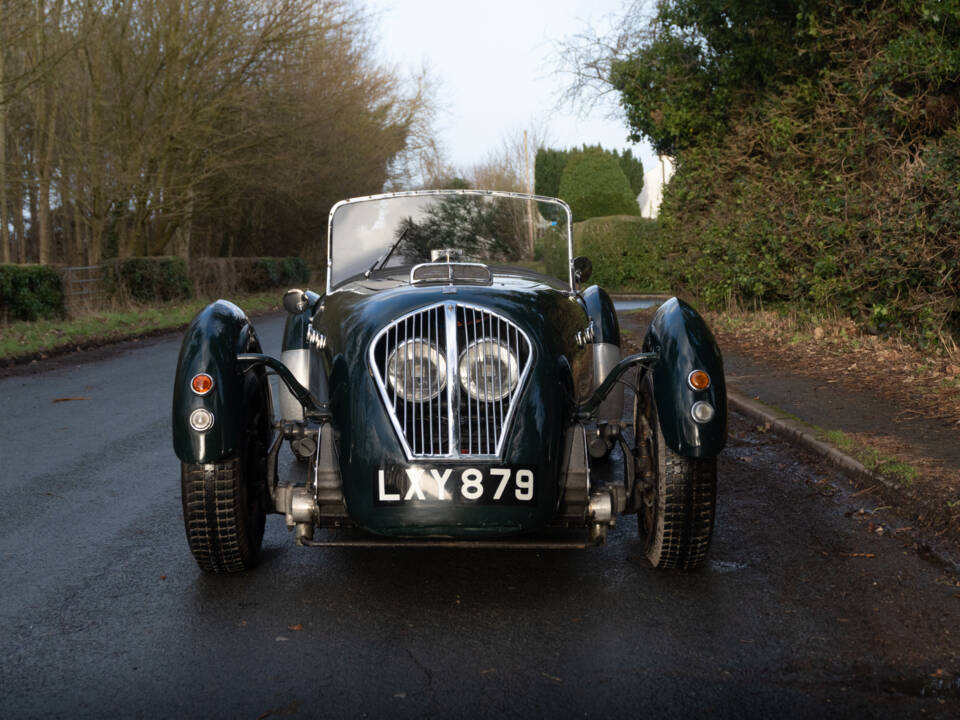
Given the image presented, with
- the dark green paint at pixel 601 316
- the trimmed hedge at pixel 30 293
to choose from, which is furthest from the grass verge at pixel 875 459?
the trimmed hedge at pixel 30 293

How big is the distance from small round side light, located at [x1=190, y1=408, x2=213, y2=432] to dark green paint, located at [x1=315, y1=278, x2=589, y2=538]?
1.71 ft

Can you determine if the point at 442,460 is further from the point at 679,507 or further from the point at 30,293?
the point at 30,293

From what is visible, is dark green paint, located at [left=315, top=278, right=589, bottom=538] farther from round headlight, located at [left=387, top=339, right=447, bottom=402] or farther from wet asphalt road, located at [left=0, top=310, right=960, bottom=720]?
wet asphalt road, located at [left=0, top=310, right=960, bottom=720]

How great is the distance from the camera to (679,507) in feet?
12.9

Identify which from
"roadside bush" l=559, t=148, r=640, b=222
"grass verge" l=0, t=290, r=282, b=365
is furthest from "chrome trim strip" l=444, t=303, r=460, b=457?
"roadside bush" l=559, t=148, r=640, b=222

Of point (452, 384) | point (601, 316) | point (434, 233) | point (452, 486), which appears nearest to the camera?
point (452, 486)

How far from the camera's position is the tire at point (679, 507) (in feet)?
12.9

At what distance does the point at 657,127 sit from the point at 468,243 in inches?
440

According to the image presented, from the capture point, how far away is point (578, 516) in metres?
3.79

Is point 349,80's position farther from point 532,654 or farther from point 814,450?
point 532,654

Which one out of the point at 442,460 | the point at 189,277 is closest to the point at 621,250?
the point at 189,277

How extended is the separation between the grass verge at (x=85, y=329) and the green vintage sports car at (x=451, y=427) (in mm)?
9740

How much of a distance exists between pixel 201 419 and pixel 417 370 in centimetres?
95

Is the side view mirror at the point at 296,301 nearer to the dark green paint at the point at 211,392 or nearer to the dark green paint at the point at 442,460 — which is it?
the dark green paint at the point at 211,392
